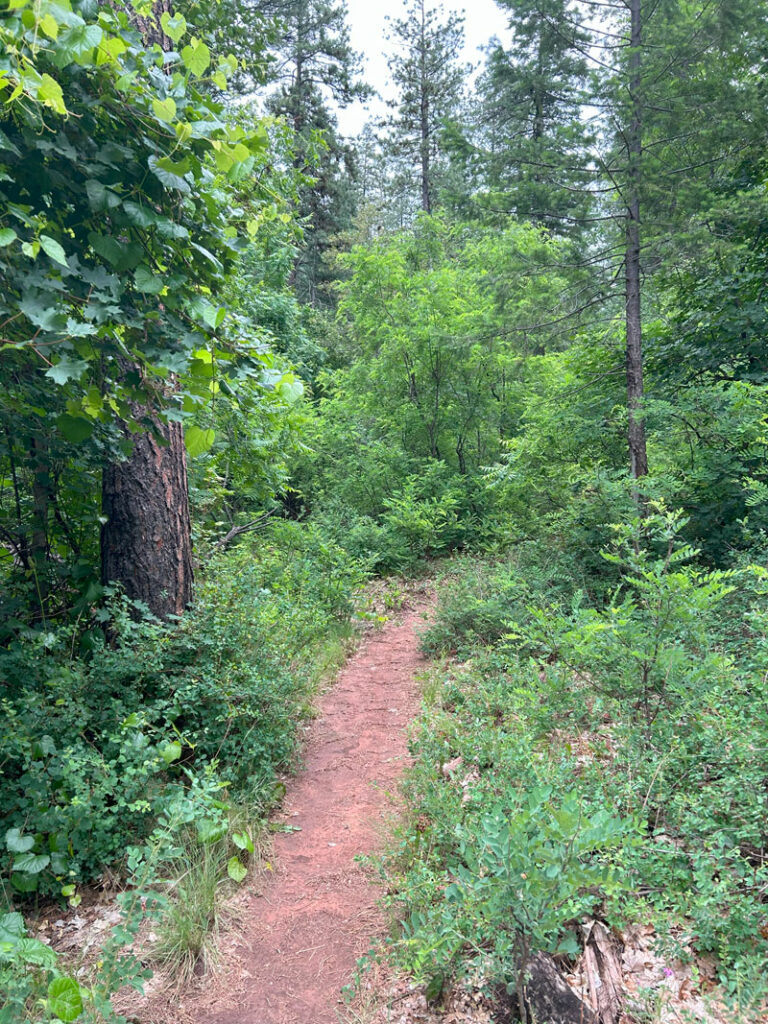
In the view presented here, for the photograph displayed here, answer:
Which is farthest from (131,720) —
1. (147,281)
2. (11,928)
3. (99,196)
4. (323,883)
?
(99,196)

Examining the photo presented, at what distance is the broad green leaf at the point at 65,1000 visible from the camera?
1854 millimetres

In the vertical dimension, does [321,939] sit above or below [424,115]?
below

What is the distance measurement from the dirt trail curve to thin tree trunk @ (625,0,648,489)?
11.7 ft

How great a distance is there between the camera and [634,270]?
6.22m

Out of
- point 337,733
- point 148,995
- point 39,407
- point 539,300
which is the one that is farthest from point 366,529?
point 148,995

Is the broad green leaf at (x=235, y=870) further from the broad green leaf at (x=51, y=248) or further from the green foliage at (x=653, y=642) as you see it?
the broad green leaf at (x=51, y=248)

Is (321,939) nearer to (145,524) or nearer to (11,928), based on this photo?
(11,928)

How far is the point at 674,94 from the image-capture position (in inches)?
225

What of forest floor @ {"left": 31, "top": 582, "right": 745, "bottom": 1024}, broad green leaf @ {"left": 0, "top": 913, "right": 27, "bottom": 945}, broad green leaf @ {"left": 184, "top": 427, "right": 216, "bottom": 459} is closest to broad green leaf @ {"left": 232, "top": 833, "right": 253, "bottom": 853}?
forest floor @ {"left": 31, "top": 582, "right": 745, "bottom": 1024}

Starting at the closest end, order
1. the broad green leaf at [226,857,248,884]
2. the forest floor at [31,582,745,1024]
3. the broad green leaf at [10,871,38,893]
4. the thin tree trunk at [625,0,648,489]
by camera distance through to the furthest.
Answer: the forest floor at [31,582,745,1024] < the broad green leaf at [10,871,38,893] < the broad green leaf at [226,857,248,884] < the thin tree trunk at [625,0,648,489]

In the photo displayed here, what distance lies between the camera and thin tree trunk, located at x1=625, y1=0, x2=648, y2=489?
588 cm

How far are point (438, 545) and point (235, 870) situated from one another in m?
6.72

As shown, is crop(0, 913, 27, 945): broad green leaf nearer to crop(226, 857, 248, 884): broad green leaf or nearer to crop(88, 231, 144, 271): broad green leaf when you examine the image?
crop(226, 857, 248, 884): broad green leaf

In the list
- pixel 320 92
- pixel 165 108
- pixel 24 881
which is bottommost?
pixel 24 881
